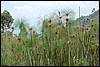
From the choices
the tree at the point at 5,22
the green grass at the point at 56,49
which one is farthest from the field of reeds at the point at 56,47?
the tree at the point at 5,22

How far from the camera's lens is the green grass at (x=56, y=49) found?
8.24ft

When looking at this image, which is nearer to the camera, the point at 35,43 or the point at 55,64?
the point at 55,64

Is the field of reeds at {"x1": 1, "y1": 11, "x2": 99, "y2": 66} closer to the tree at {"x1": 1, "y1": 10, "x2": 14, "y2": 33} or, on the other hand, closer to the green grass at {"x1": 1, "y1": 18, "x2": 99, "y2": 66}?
the green grass at {"x1": 1, "y1": 18, "x2": 99, "y2": 66}

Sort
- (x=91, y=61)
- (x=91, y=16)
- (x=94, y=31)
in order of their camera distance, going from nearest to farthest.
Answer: (x=91, y=61) → (x=94, y=31) → (x=91, y=16)

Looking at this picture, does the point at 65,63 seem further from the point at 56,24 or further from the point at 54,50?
the point at 56,24

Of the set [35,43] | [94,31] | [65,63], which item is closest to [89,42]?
[94,31]

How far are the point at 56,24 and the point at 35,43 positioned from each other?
269mm

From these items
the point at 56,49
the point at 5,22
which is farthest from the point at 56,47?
the point at 5,22

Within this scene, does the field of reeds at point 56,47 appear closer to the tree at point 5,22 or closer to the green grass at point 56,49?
the green grass at point 56,49

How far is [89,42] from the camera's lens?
2600mm

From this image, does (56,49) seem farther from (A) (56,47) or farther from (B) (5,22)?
(B) (5,22)

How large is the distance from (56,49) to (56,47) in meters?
0.02

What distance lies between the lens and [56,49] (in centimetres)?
260

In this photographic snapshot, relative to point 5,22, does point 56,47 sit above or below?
below
